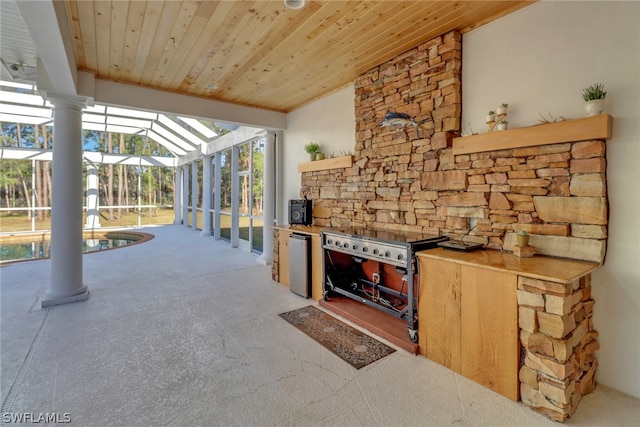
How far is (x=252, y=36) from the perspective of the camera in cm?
306

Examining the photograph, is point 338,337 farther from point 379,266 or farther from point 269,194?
point 269,194

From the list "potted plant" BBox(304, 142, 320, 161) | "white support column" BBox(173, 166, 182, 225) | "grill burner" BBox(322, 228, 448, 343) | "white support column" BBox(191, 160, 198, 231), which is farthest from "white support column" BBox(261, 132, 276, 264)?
"white support column" BBox(173, 166, 182, 225)

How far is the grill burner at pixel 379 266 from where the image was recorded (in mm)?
2713

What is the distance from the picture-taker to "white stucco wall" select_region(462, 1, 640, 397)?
81.4 inches

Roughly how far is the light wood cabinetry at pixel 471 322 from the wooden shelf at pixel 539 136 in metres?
1.13

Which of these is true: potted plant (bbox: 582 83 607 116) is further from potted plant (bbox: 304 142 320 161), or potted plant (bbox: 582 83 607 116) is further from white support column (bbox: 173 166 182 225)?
white support column (bbox: 173 166 182 225)

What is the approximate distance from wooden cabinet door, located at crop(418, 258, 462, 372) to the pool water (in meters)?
7.19

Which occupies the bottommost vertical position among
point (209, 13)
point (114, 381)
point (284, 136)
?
point (114, 381)

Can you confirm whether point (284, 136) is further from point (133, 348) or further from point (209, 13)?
point (133, 348)

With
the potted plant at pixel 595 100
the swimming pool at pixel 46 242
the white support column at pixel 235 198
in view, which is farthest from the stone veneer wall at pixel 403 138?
the swimming pool at pixel 46 242

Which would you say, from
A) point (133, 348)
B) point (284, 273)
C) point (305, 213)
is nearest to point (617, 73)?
point (305, 213)

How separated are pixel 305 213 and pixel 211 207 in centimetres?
594

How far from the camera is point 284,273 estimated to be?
468cm

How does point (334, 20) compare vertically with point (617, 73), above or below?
above
